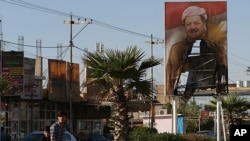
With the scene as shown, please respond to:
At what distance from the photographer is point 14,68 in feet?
139

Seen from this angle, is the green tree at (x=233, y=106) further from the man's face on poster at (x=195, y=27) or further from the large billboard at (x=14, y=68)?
the large billboard at (x=14, y=68)

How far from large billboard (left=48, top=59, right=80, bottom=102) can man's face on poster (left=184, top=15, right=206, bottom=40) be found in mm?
24056

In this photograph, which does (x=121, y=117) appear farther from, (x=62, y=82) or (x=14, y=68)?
(x=62, y=82)

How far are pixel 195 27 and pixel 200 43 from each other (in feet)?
2.58

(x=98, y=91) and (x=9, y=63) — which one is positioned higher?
(x=9, y=63)

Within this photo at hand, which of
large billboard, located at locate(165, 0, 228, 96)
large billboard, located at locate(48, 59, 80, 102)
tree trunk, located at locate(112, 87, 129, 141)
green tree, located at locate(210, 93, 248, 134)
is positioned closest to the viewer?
tree trunk, located at locate(112, 87, 129, 141)

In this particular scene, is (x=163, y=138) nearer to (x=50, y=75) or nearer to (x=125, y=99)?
(x=125, y=99)

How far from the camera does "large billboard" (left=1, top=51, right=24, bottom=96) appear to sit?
136 feet

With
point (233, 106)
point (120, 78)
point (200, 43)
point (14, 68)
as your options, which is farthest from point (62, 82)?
point (120, 78)

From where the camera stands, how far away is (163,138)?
21797 mm

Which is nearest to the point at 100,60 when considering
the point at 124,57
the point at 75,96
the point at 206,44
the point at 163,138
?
the point at 124,57

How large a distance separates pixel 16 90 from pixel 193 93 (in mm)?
18831

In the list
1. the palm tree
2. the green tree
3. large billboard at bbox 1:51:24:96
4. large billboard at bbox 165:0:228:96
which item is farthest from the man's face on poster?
large billboard at bbox 1:51:24:96

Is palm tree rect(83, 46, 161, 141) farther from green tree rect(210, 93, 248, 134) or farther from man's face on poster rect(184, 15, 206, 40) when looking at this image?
green tree rect(210, 93, 248, 134)
